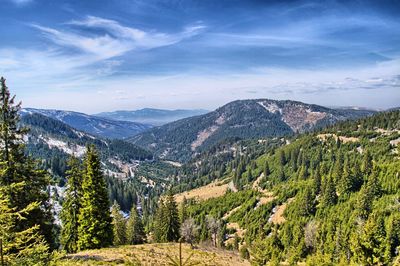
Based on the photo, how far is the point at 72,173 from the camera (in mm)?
49562

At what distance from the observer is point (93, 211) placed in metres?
47.3

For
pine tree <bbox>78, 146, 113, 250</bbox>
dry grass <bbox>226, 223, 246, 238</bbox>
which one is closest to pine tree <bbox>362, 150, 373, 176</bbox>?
dry grass <bbox>226, 223, 246, 238</bbox>

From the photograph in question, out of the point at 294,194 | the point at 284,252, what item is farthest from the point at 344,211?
the point at 294,194

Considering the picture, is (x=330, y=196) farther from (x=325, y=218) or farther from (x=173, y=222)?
(x=173, y=222)

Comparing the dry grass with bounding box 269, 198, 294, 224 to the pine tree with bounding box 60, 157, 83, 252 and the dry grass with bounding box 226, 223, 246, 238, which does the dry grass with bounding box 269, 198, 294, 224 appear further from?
the pine tree with bounding box 60, 157, 83, 252

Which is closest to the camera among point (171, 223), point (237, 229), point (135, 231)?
point (171, 223)

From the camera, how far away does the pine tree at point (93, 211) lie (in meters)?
46.9

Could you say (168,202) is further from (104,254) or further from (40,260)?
(40,260)

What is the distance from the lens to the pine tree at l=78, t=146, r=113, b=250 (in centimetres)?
4694

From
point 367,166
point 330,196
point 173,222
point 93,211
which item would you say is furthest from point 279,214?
point 93,211

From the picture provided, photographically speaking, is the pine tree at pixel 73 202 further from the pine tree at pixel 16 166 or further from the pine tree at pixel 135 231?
the pine tree at pixel 135 231

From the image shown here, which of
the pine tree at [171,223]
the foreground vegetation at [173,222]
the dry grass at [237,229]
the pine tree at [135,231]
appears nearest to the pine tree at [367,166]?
the foreground vegetation at [173,222]

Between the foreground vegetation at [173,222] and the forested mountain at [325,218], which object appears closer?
the foreground vegetation at [173,222]

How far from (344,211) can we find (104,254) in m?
128
